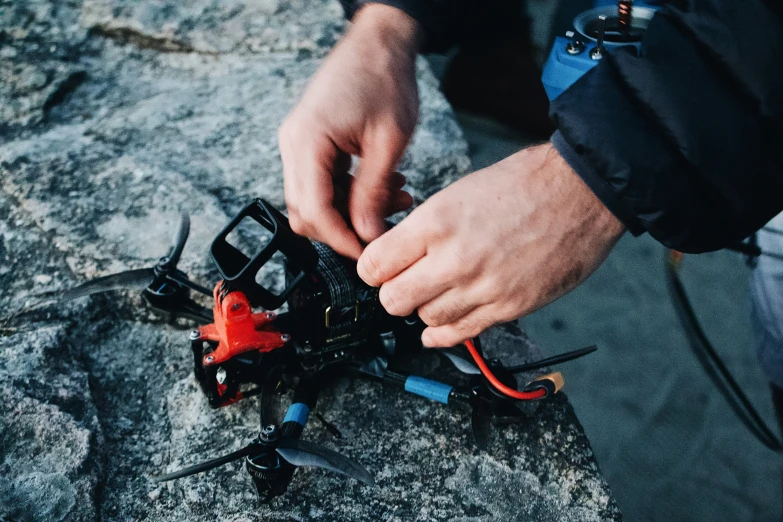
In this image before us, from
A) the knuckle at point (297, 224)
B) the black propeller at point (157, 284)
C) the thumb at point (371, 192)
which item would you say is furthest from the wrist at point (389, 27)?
the black propeller at point (157, 284)

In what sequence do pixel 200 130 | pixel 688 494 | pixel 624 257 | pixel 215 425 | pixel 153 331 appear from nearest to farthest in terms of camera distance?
pixel 215 425 < pixel 153 331 < pixel 200 130 < pixel 688 494 < pixel 624 257

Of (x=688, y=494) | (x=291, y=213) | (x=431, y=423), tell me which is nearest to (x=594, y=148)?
(x=291, y=213)

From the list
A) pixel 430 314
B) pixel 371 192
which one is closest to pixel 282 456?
pixel 430 314

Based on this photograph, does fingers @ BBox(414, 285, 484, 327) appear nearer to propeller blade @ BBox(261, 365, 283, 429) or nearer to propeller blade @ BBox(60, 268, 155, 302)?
propeller blade @ BBox(261, 365, 283, 429)

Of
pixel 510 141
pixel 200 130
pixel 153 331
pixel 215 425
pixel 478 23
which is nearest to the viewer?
pixel 215 425

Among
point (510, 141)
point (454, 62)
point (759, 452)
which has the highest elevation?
point (454, 62)

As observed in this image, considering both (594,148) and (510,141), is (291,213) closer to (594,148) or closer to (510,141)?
(594,148)

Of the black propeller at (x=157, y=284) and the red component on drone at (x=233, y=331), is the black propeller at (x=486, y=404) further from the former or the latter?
the black propeller at (x=157, y=284)
